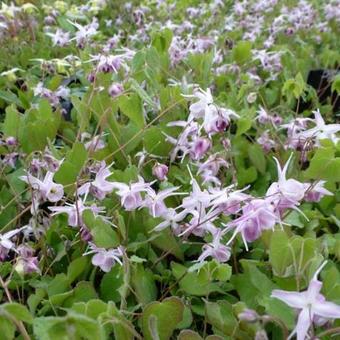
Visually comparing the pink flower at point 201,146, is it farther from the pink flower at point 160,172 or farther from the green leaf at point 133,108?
the green leaf at point 133,108

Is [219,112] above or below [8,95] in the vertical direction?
above

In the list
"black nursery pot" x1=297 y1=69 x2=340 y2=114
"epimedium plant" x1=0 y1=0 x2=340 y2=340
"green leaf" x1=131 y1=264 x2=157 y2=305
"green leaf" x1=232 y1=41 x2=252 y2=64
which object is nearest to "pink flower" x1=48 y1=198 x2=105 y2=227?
"epimedium plant" x1=0 y1=0 x2=340 y2=340

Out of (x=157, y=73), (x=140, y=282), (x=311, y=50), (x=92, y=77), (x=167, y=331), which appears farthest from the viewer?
(x=311, y=50)

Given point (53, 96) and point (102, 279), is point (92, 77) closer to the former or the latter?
point (53, 96)

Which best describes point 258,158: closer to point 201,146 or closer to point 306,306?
point 201,146

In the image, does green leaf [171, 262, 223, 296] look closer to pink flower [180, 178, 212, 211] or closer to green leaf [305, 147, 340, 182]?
pink flower [180, 178, 212, 211]

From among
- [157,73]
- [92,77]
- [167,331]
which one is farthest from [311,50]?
[167,331]

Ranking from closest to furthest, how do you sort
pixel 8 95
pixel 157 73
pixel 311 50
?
pixel 157 73, pixel 8 95, pixel 311 50

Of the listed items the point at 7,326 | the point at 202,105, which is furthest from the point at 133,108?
the point at 7,326
